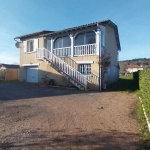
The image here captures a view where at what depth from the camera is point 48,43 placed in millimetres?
18219

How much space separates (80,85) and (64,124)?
8.72 m

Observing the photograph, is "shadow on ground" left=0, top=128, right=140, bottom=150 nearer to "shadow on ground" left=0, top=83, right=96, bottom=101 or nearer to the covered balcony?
"shadow on ground" left=0, top=83, right=96, bottom=101

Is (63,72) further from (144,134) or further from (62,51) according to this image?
(144,134)

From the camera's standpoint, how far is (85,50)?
14.8 meters

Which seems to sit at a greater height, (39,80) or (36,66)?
(36,66)

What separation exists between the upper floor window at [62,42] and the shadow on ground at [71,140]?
13.5m

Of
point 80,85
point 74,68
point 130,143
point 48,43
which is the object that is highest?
point 48,43

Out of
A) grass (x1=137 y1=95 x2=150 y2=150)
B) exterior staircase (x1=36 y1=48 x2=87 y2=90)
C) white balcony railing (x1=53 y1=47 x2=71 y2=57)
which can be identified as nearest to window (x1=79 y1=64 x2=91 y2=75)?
exterior staircase (x1=36 y1=48 x2=87 y2=90)

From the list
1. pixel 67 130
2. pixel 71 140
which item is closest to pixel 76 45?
pixel 67 130

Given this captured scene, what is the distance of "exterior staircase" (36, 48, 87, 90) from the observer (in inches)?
542

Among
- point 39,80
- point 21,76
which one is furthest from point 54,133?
point 21,76

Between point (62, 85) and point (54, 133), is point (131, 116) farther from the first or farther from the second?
point (62, 85)

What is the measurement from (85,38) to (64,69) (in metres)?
3.88

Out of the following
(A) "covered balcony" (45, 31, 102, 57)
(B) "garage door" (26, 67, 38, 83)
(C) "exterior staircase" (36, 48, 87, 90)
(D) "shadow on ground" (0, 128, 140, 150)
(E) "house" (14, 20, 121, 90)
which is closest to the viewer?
(D) "shadow on ground" (0, 128, 140, 150)
